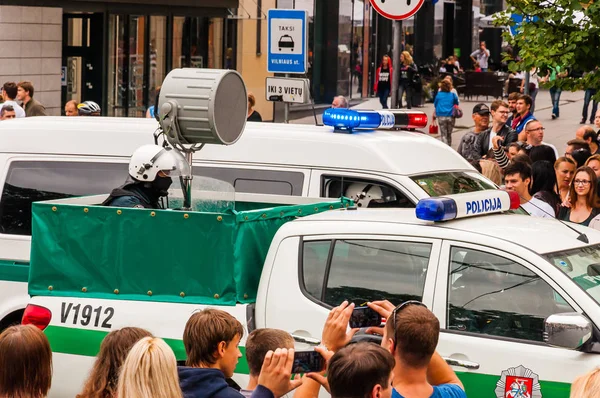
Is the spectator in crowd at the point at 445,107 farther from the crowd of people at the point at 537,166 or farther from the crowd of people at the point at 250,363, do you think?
the crowd of people at the point at 250,363

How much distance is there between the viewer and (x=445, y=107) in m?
23.9

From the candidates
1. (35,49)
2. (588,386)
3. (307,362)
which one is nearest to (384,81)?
(35,49)

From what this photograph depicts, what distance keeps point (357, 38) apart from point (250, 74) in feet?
28.3

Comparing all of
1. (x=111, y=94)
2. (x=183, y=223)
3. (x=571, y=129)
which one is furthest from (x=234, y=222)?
(x=571, y=129)

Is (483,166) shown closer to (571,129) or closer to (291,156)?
(291,156)

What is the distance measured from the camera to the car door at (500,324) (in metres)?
5.93

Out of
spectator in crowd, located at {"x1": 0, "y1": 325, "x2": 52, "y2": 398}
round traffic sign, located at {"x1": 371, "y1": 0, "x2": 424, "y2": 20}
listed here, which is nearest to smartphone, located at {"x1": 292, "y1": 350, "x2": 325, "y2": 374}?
spectator in crowd, located at {"x1": 0, "y1": 325, "x2": 52, "y2": 398}

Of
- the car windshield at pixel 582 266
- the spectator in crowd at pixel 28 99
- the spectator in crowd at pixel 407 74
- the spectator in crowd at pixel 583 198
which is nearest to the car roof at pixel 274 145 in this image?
the spectator in crowd at pixel 583 198

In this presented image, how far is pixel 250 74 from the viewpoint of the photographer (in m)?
29.9

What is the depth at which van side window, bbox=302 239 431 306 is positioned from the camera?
6387 mm

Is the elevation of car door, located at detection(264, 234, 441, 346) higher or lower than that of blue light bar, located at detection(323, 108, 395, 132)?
lower

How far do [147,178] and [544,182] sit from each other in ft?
12.8

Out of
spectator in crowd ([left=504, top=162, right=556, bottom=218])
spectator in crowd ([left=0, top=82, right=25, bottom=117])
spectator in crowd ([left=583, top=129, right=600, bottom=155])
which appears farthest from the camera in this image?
spectator in crowd ([left=0, top=82, right=25, bottom=117])

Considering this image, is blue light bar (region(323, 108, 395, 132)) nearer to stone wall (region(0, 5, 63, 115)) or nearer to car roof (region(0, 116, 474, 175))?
car roof (region(0, 116, 474, 175))
